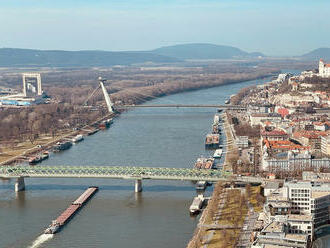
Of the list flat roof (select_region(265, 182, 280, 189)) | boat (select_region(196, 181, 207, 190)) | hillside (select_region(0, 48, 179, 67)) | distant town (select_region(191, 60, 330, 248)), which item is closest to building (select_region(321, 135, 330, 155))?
distant town (select_region(191, 60, 330, 248))

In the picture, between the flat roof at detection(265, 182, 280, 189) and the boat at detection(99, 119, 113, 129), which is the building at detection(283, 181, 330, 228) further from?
the boat at detection(99, 119, 113, 129)

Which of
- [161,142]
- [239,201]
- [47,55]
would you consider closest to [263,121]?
[161,142]

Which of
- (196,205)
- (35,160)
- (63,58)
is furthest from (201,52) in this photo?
(196,205)

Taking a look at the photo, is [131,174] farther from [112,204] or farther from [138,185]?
[112,204]

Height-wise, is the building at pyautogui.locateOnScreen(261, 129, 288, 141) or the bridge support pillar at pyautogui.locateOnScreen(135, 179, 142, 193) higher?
the building at pyautogui.locateOnScreen(261, 129, 288, 141)

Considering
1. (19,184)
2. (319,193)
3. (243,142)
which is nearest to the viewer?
(319,193)

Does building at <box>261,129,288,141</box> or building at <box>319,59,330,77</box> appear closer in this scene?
building at <box>261,129,288,141</box>

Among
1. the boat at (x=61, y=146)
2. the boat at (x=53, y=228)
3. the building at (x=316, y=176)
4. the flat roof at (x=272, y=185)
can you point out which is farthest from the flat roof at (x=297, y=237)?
the boat at (x=61, y=146)
